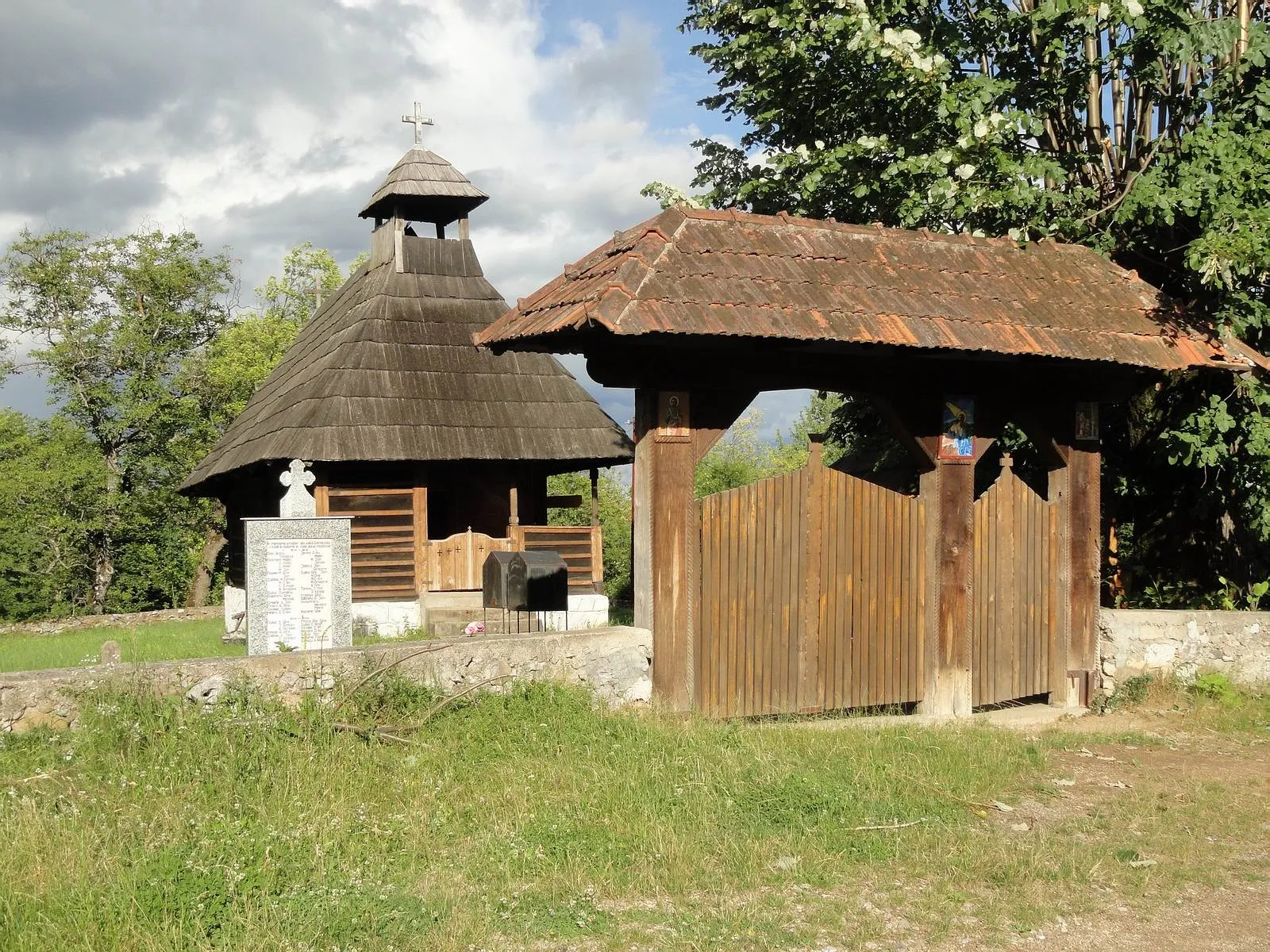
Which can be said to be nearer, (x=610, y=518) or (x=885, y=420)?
(x=885, y=420)

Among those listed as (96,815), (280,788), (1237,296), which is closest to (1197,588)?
(1237,296)

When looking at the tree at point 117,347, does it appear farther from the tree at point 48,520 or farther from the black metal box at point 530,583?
the black metal box at point 530,583

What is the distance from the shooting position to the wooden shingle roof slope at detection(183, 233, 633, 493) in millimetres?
16531

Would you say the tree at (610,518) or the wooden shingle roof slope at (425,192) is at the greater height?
the wooden shingle roof slope at (425,192)

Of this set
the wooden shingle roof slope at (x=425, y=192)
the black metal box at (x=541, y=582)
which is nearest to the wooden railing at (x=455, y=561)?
the wooden shingle roof slope at (x=425, y=192)

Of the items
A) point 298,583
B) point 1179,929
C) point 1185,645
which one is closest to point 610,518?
point 1185,645

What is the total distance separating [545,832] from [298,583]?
4.05m

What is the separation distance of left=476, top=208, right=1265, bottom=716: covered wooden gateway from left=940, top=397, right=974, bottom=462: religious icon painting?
0.7 inches

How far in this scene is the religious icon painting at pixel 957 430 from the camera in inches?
354

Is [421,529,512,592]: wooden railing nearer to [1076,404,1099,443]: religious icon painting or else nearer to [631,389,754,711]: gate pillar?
[1076,404,1099,443]: religious icon painting

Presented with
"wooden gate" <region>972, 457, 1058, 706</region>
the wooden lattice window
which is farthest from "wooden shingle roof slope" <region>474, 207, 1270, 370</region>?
the wooden lattice window

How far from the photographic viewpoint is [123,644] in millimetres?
19203

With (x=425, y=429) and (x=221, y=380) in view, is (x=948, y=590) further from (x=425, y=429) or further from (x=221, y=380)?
(x=221, y=380)

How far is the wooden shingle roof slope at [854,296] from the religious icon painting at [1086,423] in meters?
0.72
